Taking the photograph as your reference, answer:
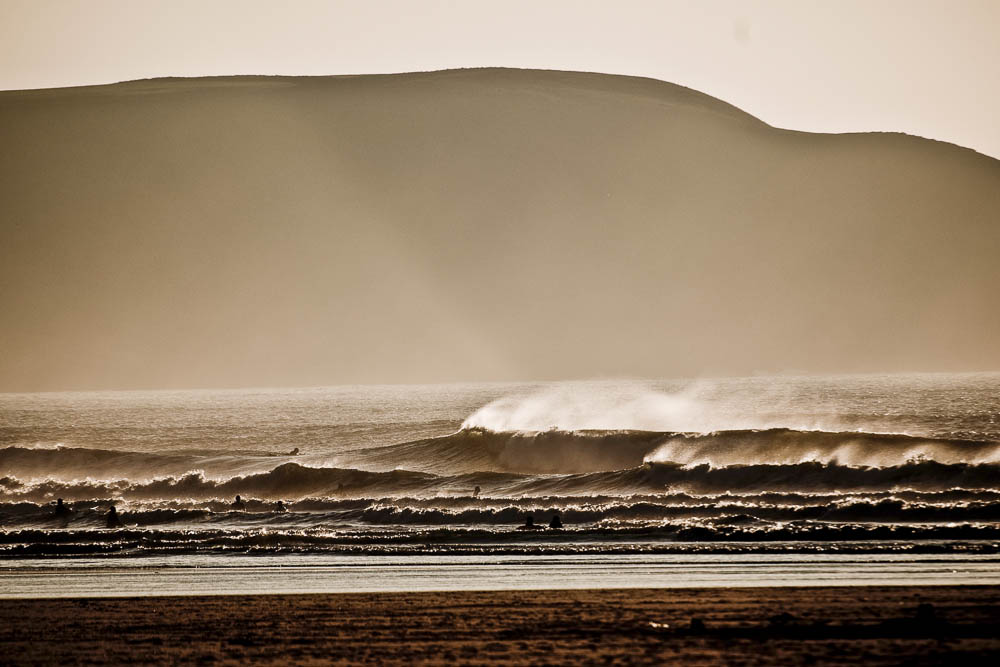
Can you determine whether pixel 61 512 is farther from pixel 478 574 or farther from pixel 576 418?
pixel 576 418

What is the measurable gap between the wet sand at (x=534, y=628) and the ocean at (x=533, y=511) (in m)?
1.66

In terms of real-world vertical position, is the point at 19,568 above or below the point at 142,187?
below

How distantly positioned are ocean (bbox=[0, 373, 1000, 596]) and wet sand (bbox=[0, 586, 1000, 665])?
65.4 inches

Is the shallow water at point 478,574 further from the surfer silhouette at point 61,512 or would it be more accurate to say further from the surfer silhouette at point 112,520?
the surfer silhouette at point 61,512

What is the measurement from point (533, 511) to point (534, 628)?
1486 centimetres

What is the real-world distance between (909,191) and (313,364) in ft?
324

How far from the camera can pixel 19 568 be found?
24.0 m

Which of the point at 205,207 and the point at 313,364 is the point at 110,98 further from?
the point at 313,364

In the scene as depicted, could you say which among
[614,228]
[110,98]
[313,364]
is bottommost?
[313,364]

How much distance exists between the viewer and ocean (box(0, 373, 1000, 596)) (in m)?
20.6

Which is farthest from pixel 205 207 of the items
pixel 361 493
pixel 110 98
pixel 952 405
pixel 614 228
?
pixel 361 493

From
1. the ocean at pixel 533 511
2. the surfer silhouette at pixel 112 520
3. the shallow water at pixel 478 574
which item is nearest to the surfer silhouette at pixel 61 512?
the ocean at pixel 533 511

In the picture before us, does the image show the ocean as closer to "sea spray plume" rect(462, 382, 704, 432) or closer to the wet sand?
"sea spray plume" rect(462, 382, 704, 432)

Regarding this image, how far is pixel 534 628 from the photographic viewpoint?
15.2 metres
